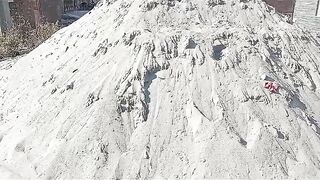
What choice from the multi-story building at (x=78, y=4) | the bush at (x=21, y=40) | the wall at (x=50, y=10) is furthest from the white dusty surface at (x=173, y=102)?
the multi-story building at (x=78, y=4)

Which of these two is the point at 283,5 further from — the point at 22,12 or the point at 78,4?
the point at 78,4

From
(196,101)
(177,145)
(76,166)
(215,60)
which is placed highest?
(215,60)

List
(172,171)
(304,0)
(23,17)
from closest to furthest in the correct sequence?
1. (172,171)
2. (304,0)
3. (23,17)

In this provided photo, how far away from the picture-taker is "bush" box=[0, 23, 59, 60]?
9316 mm

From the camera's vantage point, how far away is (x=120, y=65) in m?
5.04

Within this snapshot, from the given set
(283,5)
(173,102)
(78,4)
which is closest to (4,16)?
(78,4)

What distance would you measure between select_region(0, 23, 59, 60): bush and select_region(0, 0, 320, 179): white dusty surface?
3586mm

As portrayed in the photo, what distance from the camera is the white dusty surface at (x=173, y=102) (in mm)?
4133

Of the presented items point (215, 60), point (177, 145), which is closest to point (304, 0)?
point (215, 60)

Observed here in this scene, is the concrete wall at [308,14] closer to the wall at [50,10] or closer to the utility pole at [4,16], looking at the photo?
the wall at [50,10]

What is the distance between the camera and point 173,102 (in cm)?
463

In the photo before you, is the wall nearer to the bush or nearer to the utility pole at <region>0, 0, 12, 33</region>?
the utility pole at <region>0, 0, 12, 33</region>

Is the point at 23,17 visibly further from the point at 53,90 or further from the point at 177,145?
the point at 177,145

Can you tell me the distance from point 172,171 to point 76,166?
1092 mm
